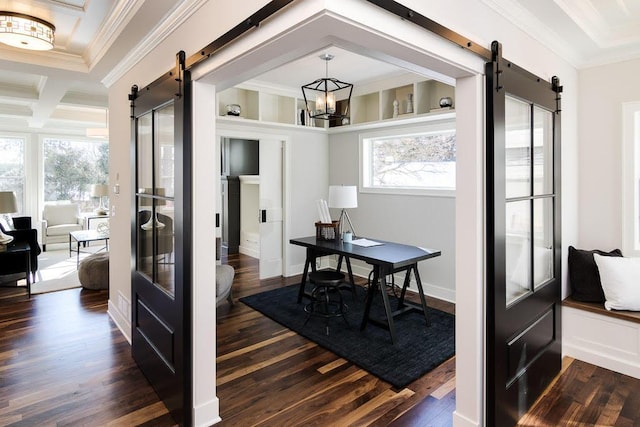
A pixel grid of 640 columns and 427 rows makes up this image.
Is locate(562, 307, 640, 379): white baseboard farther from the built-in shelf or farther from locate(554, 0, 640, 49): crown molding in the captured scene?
the built-in shelf

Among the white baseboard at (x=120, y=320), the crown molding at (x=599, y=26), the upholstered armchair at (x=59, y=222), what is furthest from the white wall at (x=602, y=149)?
the upholstered armchair at (x=59, y=222)

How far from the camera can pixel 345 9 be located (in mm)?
1317

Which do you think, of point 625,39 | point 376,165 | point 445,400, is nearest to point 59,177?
point 376,165

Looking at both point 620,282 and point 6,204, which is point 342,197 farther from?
point 6,204

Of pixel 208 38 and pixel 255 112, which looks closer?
pixel 208 38

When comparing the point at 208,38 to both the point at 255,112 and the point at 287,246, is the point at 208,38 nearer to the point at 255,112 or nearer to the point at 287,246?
the point at 255,112

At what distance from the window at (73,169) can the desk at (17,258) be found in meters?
3.47

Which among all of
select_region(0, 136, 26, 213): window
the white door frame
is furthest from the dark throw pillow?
select_region(0, 136, 26, 213): window

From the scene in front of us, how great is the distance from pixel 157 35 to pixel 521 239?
260 centimetres

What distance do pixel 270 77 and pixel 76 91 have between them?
9.05 feet

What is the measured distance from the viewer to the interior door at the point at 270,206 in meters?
5.38

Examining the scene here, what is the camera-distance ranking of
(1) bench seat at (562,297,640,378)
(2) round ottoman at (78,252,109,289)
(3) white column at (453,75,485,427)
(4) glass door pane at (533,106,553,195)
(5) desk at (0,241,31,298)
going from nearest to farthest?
(3) white column at (453,75,485,427) → (4) glass door pane at (533,106,553,195) → (1) bench seat at (562,297,640,378) → (5) desk at (0,241,31,298) → (2) round ottoman at (78,252,109,289)

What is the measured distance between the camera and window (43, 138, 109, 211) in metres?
8.20

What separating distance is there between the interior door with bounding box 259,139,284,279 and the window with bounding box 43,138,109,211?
5.44m
